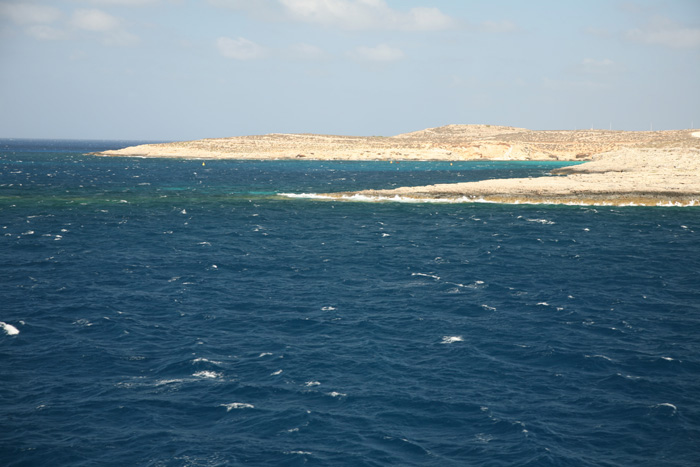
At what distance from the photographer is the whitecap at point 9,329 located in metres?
37.9

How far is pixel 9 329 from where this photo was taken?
1517 inches

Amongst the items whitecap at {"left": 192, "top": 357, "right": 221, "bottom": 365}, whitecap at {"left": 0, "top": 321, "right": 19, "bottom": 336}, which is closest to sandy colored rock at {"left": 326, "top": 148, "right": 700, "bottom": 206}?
whitecap at {"left": 0, "top": 321, "right": 19, "bottom": 336}

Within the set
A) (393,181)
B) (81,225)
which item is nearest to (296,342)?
(81,225)

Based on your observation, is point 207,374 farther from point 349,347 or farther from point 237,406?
point 349,347

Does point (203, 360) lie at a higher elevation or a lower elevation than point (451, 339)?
lower

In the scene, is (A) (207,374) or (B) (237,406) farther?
(A) (207,374)

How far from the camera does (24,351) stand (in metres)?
35.3

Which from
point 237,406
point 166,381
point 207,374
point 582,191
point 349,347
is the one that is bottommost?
point 237,406

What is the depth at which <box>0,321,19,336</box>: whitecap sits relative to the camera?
124 ft

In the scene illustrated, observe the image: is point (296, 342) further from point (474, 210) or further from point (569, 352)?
point (474, 210)

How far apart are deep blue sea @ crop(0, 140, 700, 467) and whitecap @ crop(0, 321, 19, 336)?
0.44 meters

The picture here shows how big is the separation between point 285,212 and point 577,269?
48093mm

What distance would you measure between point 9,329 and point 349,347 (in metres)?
21.4

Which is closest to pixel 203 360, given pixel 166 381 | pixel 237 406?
pixel 166 381
